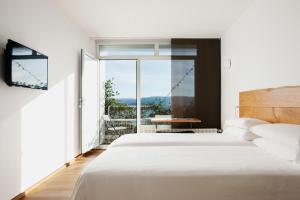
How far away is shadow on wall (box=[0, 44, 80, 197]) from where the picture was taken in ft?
8.40

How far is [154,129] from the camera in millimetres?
5637

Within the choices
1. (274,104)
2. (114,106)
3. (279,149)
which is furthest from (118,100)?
(279,149)

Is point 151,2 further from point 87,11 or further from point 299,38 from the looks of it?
point 299,38

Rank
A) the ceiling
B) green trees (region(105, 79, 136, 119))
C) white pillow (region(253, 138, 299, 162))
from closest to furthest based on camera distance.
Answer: white pillow (region(253, 138, 299, 162))
the ceiling
green trees (region(105, 79, 136, 119))

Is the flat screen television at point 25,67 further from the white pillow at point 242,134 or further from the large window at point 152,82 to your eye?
the large window at point 152,82

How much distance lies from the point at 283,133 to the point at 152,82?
14.6ft

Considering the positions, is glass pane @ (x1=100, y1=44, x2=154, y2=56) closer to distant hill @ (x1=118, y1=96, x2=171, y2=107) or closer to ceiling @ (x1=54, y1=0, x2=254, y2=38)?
ceiling @ (x1=54, y1=0, x2=254, y2=38)

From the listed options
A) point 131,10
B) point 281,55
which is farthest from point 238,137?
point 131,10

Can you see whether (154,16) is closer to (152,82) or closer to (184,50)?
(184,50)

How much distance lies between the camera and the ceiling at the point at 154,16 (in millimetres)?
3668

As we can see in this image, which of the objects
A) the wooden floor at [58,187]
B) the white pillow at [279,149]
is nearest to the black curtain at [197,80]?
the wooden floor at [58,187]

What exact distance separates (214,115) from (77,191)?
4.25 metres

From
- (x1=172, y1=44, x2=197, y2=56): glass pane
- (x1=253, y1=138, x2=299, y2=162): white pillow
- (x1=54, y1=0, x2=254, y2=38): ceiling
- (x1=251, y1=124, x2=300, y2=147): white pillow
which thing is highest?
(x1=54, y1=0, x2=254, y2=38): ceiling

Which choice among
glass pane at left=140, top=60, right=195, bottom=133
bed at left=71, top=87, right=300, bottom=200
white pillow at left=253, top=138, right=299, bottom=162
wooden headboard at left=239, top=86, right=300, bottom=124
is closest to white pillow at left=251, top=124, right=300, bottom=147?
white pillow at left=253, top=138, right=299, bottom=162
